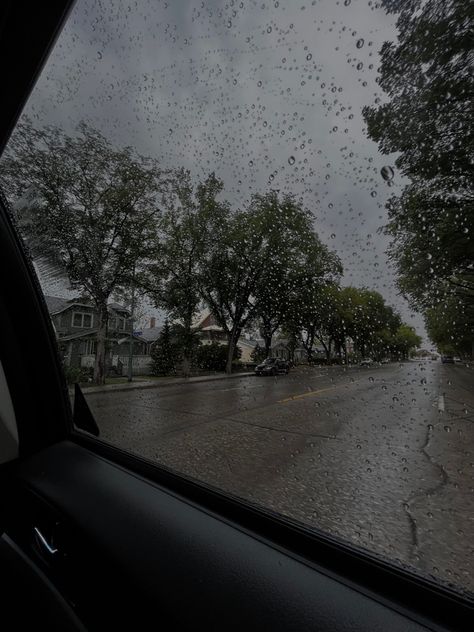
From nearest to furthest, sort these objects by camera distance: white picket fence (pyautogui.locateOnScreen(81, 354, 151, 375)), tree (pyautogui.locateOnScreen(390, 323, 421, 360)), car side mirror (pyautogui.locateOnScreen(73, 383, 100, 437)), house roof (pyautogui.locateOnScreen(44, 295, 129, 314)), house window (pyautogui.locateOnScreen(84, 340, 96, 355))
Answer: tree (pyautogui.locateOnScreen(390, 323, 421, 360))
car side mirror (pyautogui.locateOnScreen(73, 383, 100, 437))
house roof (pyautogui.locateOnScreen(44, 295, 129, 314))
house window (pyautogui.locateOnScreen(84, 340, 96, 355))
white picket fence (pyautogui.locateOnScreen(81, 354, 151, 375))

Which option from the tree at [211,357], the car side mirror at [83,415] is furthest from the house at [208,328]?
the car side mirror at [83,415]

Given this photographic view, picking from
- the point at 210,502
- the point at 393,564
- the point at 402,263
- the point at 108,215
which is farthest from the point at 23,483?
the point at 402,263

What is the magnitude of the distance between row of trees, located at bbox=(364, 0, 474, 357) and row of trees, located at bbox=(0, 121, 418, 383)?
68 cm

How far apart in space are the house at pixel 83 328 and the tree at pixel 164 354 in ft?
0.34

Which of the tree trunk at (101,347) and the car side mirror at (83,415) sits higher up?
the tree trunk at (101,347)

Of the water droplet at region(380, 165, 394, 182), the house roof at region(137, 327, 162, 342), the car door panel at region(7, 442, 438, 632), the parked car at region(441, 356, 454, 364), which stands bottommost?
the car door panel at region(7, 442, 438, 632)

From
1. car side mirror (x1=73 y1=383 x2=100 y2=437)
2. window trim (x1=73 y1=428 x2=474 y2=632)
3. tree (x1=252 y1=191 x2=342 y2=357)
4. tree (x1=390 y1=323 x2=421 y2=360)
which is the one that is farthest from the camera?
car side mirror (x1=73 y1=383 x2=100 y2=437)

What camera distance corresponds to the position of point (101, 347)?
1.94m

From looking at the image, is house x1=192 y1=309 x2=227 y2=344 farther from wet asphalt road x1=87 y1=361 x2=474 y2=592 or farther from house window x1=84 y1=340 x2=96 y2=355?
house window x1=84 y1=340 x2=96 y2=355

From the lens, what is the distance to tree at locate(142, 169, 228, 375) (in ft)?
5.41

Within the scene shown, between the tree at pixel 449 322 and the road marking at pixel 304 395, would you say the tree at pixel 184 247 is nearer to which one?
the road marking at pixel 304 395

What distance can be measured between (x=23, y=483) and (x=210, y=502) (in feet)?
3.28

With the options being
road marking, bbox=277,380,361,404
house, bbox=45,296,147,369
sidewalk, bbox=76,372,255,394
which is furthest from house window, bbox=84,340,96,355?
road marking, bbox=277,380,361,404

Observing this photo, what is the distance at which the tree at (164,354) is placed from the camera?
2041 millimetres
